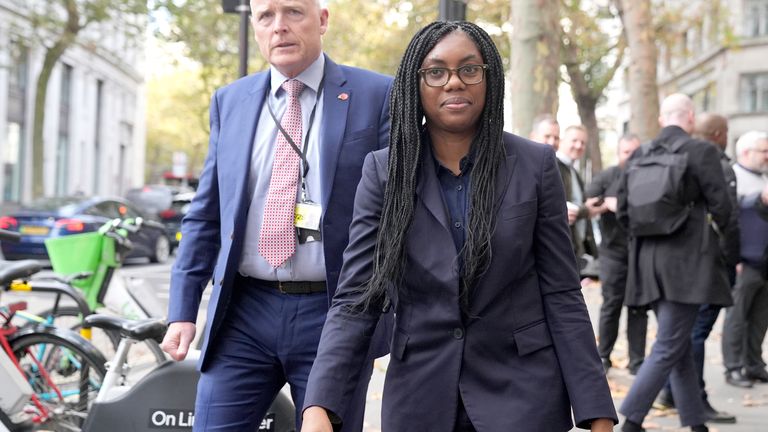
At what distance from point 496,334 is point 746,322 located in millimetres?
6485

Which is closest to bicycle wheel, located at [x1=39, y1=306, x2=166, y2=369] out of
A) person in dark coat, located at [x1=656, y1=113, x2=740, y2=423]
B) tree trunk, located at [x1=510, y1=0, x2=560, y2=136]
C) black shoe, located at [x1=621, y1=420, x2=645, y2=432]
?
black shoe, located at [x1=621, y1=420, x2=645, y2=432]

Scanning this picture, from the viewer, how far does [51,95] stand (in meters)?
40.4

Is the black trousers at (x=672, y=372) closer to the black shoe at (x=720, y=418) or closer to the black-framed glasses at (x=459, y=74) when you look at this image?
the black shoe at (x=720, y=418)

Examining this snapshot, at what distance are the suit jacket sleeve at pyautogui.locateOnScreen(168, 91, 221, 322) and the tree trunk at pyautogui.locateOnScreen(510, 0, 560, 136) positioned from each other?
5.40 meters

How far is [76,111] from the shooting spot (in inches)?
1737

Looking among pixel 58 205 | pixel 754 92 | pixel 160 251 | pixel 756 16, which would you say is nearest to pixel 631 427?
pixel 58 205

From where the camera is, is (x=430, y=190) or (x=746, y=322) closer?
(x=430, y=190)

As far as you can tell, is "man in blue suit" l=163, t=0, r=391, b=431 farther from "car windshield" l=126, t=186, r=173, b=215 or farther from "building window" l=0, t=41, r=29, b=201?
"building window" l=0, t=41, r=29, b=201

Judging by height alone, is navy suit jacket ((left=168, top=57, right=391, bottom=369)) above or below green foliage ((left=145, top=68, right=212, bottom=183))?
below

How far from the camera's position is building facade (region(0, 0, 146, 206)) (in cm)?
3077

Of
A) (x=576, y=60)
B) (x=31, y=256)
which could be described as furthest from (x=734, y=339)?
(x=576, y=60)

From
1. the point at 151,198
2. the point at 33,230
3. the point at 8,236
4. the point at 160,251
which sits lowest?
the point at 160,251

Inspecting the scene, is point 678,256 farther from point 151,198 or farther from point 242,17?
point 151,198

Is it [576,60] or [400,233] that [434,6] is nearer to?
[576,60]
